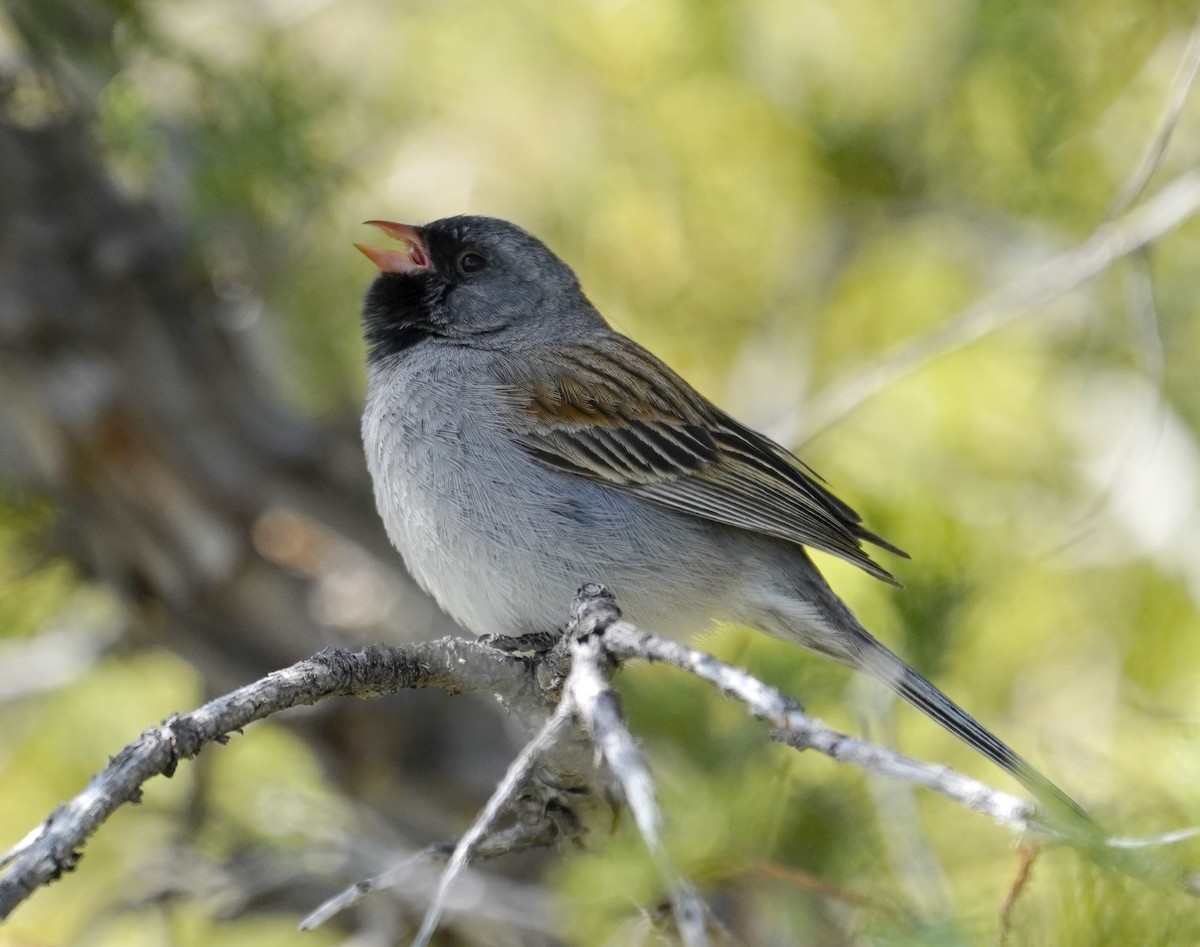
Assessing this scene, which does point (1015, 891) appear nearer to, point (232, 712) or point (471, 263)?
point (232, 712)

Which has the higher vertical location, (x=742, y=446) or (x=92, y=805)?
(x=742, y=446)

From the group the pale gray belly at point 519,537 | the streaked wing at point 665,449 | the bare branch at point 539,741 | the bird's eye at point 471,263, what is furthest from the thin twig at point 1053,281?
the bare branch at point 539,741

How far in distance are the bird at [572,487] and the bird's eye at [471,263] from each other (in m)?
0.01

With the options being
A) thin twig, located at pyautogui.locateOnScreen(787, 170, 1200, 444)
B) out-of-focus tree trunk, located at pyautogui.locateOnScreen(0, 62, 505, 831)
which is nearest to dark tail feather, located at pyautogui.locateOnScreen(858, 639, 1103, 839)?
thin twig, located at pyautogui.locateOnScreen(787, 170, 1200, 444)

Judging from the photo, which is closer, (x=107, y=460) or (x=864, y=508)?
(x=864, y=508)

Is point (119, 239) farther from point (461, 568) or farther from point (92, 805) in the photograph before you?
point (92, 805)

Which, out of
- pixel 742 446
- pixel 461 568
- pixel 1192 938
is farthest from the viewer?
pixel 742 446

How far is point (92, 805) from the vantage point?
5.30 feet

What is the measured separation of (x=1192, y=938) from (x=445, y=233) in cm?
268

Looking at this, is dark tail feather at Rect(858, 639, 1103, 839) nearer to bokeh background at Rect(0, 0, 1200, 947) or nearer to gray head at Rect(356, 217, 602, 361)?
bokeh background at Rect(0, 0, 1200, 947)

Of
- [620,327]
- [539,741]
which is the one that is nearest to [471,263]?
[620,327]

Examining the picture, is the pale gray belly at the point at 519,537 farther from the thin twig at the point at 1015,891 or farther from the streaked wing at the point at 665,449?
the thin twig at the point at 1015,891

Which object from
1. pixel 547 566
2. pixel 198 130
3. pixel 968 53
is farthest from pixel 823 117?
pixel 547 566

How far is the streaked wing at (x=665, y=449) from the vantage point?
3.22 metres
